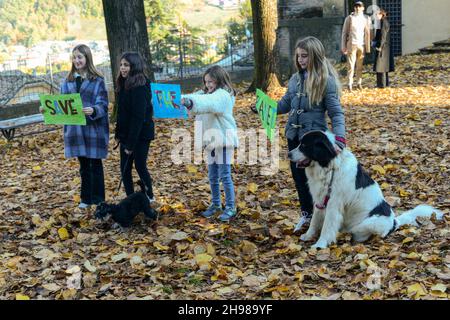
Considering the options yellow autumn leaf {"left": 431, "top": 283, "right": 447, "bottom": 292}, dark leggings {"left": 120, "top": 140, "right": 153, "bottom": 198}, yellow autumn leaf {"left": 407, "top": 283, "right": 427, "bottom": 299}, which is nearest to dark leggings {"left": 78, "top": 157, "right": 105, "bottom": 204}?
dark leggings {"left": 120, "top": 140, "right": 153, "bottom": 198}

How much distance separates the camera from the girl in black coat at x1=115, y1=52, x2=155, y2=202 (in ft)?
22.6

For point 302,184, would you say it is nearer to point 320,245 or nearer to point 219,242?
point 320,245

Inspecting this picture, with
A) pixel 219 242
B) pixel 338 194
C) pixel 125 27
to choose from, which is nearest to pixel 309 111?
pixel 338 194

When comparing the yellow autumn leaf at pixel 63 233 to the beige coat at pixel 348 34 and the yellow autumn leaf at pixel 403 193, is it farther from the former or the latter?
the beige coat at pixel 348 34

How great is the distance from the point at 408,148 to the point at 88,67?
5.24 meters

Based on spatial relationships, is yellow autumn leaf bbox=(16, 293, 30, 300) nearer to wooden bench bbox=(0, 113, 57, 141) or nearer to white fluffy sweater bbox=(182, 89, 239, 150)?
white fluffy sweater bbox=(182, 89, 239, 150)

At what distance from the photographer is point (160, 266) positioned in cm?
579

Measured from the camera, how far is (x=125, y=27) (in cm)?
1209

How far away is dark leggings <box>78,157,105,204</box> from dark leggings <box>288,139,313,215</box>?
2591mm

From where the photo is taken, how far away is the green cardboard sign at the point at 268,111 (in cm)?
630

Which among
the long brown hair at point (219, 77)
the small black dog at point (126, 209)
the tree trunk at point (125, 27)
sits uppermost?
the tree trunk at point (125, 27)

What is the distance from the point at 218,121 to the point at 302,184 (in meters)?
1.14

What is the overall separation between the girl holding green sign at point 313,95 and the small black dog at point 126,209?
1.83 metres

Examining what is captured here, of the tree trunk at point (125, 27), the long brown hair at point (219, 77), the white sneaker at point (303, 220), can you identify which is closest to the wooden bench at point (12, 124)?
the tree trunk at point (125, 27)
